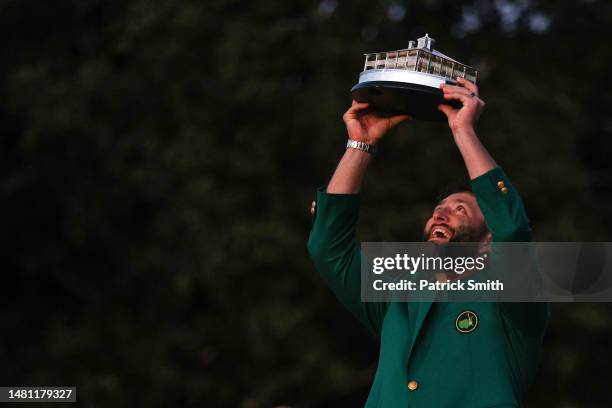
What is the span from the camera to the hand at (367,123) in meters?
3.93

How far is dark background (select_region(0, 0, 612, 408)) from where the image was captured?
10.9 m

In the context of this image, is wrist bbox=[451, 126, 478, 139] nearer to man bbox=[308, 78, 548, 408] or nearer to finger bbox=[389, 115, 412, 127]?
man bbox=[308, 78, 548, 408]

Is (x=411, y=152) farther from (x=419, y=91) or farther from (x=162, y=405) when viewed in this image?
(x=419, y=91)

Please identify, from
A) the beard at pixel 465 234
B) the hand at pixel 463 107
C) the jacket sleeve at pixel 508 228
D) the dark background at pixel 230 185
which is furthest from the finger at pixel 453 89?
the dark background at pixel 230 185

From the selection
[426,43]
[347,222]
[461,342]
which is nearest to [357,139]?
[347,222]

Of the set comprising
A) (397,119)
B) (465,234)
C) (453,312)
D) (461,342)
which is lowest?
(461,342)

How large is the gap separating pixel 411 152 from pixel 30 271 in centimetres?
429

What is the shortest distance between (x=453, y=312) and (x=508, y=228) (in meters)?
0.41

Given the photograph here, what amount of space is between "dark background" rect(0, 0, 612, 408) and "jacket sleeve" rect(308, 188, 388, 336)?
259 inches

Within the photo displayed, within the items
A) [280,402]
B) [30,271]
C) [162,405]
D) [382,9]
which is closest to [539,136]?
[382,9]

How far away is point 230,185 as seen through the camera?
11.1 meters

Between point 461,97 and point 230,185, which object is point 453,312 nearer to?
point 461,97

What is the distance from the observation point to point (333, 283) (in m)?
3.92

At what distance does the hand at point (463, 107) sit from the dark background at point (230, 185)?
6.88 metres
